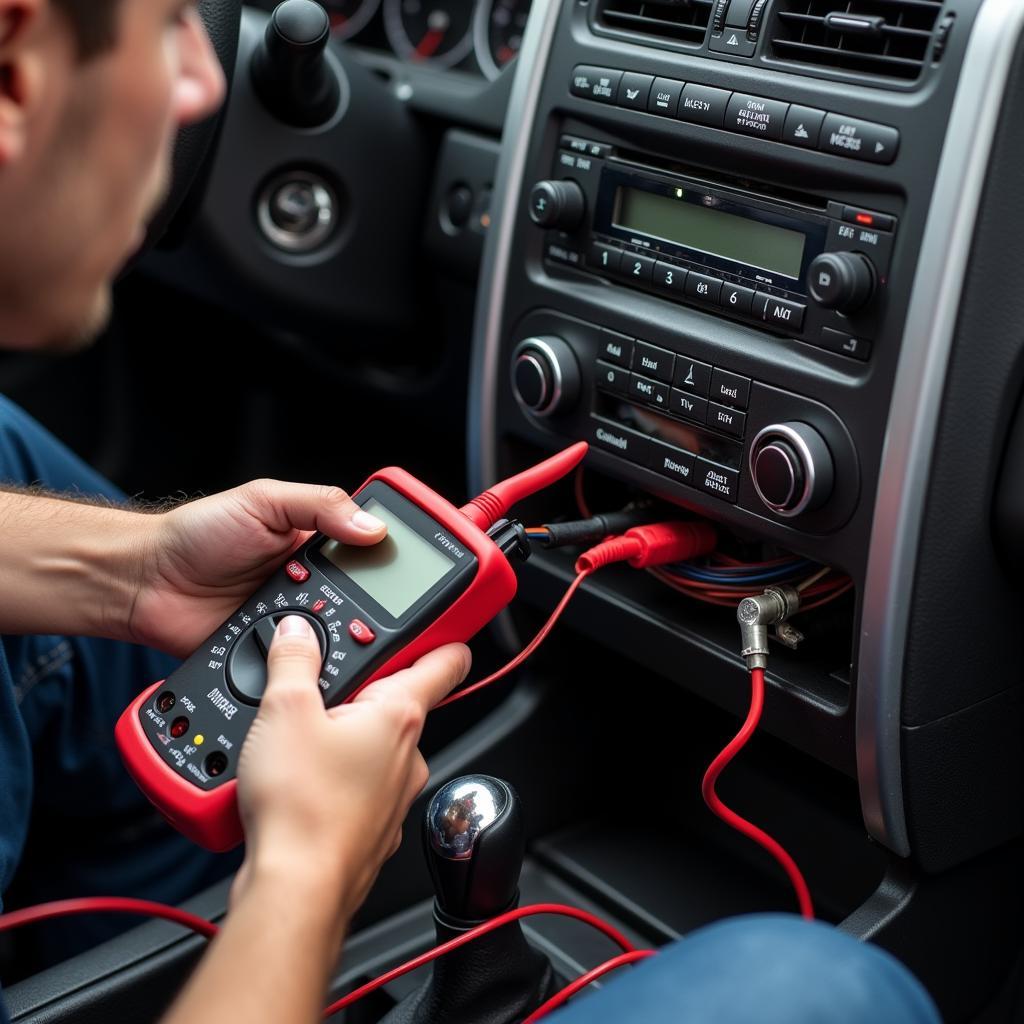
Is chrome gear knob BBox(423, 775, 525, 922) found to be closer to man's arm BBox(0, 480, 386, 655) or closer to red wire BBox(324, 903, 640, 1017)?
red wire BBox(324, 903, 640, 1017)

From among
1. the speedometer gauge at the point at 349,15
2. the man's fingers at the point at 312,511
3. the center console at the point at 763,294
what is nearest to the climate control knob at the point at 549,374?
the center console at the point at 763,294

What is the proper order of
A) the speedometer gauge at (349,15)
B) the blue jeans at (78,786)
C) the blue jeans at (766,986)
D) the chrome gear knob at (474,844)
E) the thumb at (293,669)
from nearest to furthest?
the blue jeans at (766,986) < the thumb at (293,669) < the chrome gear knob at (474,844) < the blue jeans at (78,786) < the speedometer gauge at (349,15)

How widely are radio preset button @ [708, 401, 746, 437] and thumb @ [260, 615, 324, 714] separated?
30 cm

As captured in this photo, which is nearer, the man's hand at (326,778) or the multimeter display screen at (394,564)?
the man's hand at (326,778)

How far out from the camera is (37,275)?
0.61m

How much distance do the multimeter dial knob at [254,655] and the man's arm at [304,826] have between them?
0.11ft

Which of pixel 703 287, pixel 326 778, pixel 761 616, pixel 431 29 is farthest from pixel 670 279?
pixel 431 29

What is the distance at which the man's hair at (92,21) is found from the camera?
53 centimetres

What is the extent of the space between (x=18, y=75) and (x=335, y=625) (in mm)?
372

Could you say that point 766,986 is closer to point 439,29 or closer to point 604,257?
point 604,257

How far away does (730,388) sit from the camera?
2.89 ft

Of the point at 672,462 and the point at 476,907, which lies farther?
the point at 672,462

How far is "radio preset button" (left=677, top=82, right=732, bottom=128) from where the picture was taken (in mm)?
867

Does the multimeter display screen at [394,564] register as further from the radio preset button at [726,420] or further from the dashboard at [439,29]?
the dashboard at [439,29]
